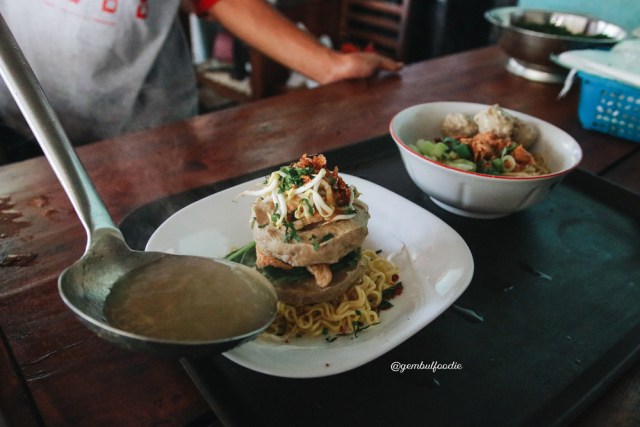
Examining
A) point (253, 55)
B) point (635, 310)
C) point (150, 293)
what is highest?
point (150, 293)

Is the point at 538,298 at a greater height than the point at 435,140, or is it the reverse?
the point at 435,140

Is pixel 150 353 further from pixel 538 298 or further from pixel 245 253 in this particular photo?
pixel 538 298

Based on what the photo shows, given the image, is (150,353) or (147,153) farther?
(147,153)

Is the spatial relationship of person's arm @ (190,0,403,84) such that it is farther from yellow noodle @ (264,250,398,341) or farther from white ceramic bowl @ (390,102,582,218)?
yellow noodle @ (264,250,398,341)

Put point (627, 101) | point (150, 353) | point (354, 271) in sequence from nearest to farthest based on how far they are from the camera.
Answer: point (150, 353) < point (354, 271) < point (627, 101)

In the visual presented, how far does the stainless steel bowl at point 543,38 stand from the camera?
1984 mm

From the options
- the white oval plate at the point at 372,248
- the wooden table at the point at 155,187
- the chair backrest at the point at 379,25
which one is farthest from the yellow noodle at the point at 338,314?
the chair backrest at the point at 379,25

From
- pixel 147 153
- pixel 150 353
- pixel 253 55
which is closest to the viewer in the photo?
pixel 150 353

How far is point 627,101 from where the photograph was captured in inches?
64.6

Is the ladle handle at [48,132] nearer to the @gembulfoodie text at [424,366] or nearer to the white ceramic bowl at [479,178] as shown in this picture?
the @gembulfoodie text at [424,366]

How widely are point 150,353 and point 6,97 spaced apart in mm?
1615

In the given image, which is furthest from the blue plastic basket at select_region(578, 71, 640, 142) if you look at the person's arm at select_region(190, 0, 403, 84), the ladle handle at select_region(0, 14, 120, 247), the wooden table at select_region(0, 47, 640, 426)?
the ladle handle at select_region(0, 14, 120, 247)

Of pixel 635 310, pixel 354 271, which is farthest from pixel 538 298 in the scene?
pixel 354 271

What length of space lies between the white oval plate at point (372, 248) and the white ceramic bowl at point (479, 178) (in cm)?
13
